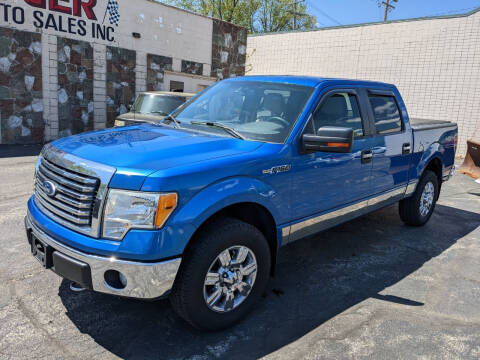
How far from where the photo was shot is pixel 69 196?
2717 mm

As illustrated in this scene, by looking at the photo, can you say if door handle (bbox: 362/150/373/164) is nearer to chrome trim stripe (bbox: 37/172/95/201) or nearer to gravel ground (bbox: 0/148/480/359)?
gravel ground (bbox: 0/148/480/359)

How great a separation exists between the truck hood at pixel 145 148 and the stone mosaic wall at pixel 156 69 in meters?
11.6

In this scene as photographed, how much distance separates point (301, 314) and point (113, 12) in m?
12.6

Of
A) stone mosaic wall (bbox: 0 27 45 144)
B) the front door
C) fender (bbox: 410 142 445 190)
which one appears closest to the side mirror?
the front door

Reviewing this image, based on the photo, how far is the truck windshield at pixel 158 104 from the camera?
33.0ft

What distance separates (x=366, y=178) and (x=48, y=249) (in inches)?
120

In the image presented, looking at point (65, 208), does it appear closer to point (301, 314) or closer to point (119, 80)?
point (301, 314)

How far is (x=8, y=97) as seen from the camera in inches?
443

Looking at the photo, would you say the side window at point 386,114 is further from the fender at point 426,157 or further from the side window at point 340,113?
the fender at point 426,157

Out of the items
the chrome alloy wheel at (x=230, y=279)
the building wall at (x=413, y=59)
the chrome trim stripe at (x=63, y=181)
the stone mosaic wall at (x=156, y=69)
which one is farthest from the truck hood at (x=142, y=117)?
the building wall at (x=413, y=59)

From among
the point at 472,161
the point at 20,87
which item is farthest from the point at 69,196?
the point at 20,87

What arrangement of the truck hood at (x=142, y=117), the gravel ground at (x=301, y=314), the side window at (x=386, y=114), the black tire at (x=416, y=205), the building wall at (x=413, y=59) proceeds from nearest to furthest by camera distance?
the gravel ground at (x=301, y=314) → the side window at (x=386, y=114) → the black tire at (x=416, y=205) → the truck hood at (x=142, y=117) → the building wall at (x=413, y=59)

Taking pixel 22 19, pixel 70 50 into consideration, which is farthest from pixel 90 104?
pixel 22 19

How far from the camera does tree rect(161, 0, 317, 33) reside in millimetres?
34781
